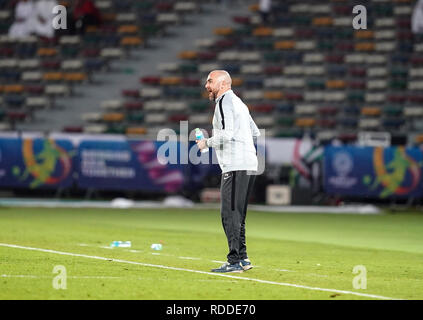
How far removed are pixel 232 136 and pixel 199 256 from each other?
10.0 feet

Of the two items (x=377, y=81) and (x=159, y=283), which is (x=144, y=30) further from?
(x=159, y=283)

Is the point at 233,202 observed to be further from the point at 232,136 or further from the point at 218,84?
the point at 218,84

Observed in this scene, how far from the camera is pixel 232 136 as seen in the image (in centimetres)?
1172

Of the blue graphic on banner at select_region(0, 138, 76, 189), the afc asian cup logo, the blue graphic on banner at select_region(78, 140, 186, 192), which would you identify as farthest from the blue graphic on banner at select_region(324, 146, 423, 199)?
the blue graphic on banner at select_region(0, 138, 76, 189)

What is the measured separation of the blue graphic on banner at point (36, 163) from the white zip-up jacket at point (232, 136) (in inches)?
695

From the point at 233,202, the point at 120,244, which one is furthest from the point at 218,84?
the point at 120,244

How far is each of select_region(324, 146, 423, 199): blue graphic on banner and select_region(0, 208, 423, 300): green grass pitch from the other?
2327mm

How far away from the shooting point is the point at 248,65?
36781 mm

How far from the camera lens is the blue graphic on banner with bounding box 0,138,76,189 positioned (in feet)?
95.4

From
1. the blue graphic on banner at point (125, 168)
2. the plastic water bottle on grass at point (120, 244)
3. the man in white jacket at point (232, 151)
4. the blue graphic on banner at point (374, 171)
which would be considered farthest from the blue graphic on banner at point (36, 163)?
the man in white jacket at point (232, 151)

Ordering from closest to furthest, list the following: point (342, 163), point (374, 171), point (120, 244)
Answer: point (120, 244) → point (374, 171) → point (342, 163)

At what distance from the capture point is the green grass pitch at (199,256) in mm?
10461

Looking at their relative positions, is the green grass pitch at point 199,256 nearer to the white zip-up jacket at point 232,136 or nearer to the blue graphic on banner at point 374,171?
the white zip-up jacket at point 232,136

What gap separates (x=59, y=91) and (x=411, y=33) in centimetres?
1341
